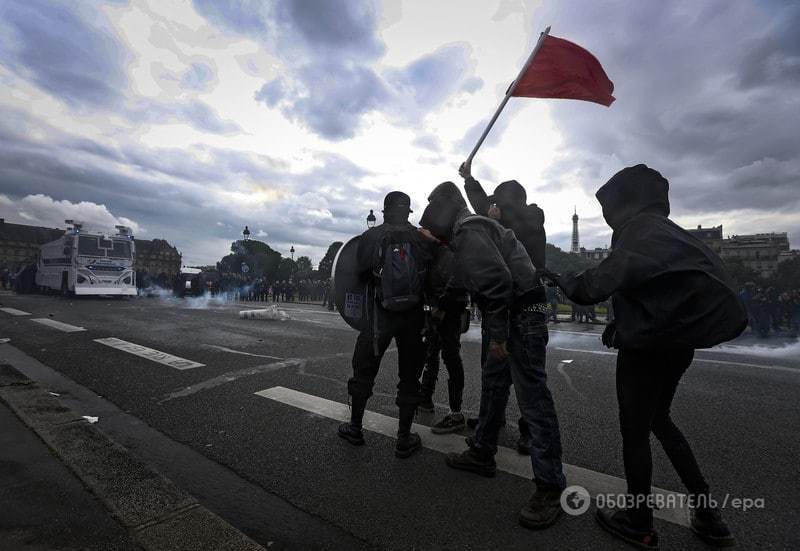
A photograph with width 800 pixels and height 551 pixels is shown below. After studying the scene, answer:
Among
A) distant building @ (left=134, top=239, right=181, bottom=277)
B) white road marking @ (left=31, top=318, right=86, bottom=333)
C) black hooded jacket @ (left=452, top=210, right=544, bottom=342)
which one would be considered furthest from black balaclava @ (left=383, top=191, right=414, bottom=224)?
distant building @ (left=134, top=239, right=181, bottom=277)

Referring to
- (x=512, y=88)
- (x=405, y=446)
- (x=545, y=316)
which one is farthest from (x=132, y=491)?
(x=512, y=88)

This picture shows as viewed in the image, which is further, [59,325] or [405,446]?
[59,325]

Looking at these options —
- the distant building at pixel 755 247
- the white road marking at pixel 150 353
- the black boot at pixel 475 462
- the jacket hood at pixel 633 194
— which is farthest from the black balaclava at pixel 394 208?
the distant building at pixel 755 247

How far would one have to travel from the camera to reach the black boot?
8.76 ft

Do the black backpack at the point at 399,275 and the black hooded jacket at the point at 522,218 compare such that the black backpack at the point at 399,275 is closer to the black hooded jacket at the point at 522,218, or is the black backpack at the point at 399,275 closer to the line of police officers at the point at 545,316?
the line of police officers at the point at 545,316

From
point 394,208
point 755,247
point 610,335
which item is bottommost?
point 610,335

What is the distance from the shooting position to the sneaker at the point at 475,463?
2668mm

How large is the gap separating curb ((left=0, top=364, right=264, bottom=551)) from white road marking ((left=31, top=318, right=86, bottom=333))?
623 centimetres

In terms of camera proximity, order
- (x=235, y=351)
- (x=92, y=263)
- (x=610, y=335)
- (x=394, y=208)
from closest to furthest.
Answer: (x=610, y=335) < (x=394, y=208) < (x=235, y=351) < (x=92, y=263)

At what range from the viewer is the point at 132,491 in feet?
7.44

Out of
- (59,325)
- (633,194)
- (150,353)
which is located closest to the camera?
(633,194)

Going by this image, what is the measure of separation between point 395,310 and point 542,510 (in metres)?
1.47

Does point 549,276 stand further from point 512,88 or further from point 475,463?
point 512,88

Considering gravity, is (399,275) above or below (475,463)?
above
